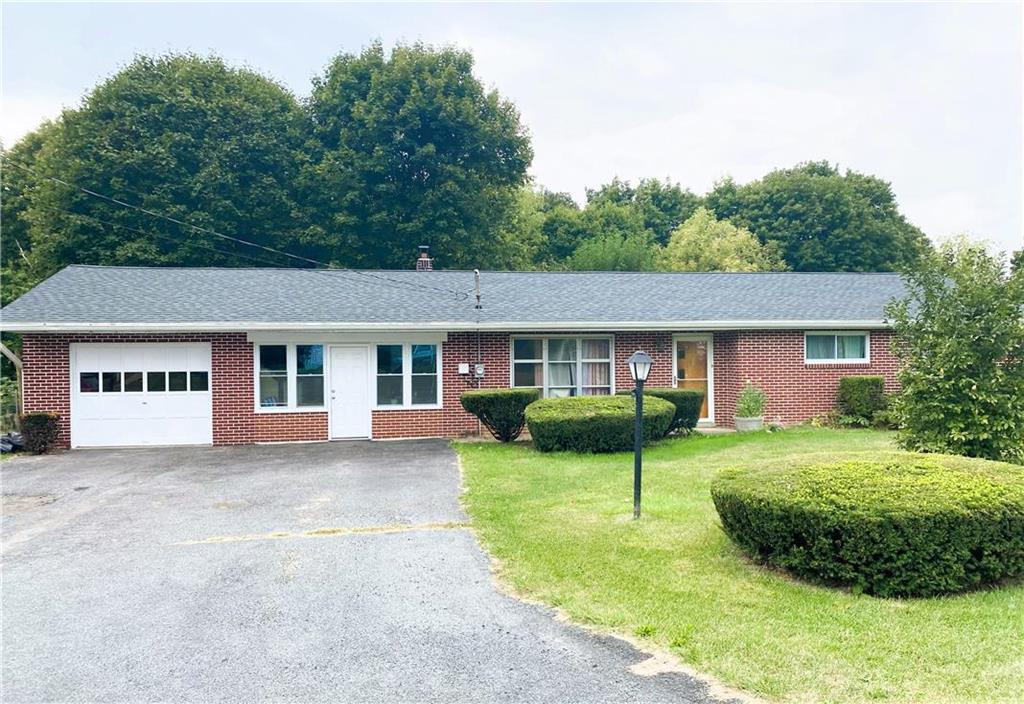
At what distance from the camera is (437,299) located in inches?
652

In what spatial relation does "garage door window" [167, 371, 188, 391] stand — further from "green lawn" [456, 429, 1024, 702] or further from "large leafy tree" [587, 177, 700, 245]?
"large leafy tree" [587, 177, 700, 245]

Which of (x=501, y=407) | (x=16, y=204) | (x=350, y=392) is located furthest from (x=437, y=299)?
(x=16, y=204)

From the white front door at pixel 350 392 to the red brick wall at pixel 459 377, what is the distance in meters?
0.26

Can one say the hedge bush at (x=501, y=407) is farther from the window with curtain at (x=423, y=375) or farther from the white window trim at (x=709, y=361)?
the white window trim at (x=709, y=361)

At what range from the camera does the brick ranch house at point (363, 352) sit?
13.8 m

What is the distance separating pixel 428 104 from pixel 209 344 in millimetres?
17687

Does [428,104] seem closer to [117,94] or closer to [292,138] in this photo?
[292,138]

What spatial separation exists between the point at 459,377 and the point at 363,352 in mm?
2114

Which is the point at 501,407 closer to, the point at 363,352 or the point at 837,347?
the point at 363,352

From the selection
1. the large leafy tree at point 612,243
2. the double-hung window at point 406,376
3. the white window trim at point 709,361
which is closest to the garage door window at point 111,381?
the double-hung window at point 406,376

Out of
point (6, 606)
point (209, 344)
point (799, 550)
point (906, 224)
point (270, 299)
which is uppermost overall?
point (906, 224)

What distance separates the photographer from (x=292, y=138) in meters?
29.1

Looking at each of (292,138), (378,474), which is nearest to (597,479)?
(378,474)

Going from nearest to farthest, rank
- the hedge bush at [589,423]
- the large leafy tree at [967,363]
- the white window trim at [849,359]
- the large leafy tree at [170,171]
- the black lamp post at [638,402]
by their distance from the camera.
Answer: the black lamp post at [638,402], the large leafy tree at [967,363], the hedge bush at [589,423], the white window trim at [849,359], the large leafy tree at [170,171]
